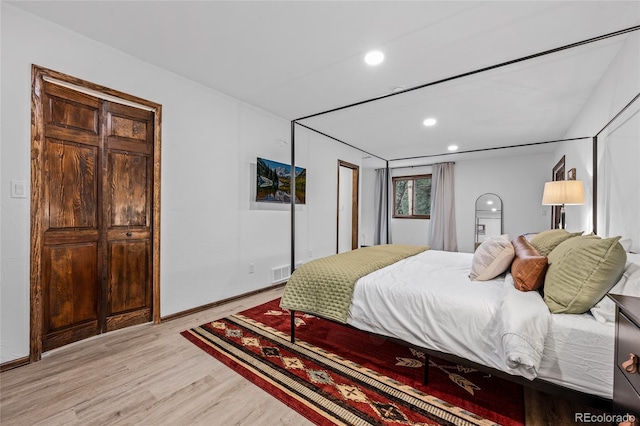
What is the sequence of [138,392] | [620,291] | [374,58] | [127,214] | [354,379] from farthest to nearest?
[127,214] → [374,58] → [354,379] → [138,392] → [620,291]

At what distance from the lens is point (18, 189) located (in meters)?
1.97

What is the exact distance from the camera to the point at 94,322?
241 centimetres

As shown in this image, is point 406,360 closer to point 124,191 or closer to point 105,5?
point 124,191

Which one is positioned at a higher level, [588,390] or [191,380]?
[588,390]

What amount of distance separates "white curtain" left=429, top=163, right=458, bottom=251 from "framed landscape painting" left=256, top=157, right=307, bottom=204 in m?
4.04

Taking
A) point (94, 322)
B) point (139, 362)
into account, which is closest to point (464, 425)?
point (139, 362)

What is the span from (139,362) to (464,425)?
87.7 inches

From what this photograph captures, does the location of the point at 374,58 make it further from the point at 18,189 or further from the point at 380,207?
the point at 380,207

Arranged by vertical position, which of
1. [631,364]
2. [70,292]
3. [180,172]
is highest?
[180,172]

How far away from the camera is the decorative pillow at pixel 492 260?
2.03 m

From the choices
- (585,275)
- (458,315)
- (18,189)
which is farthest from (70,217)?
(585,275)

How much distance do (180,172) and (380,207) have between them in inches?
234

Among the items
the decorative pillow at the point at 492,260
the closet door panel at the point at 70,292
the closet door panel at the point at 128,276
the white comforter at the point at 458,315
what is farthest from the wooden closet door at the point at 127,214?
the decorative pillow at the point at 492,260

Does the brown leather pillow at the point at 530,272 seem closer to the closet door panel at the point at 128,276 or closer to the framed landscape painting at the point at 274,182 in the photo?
the framed landscape painting at the point at 274,182
